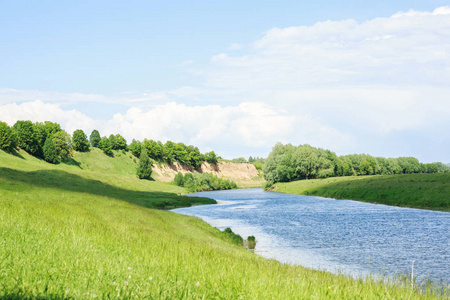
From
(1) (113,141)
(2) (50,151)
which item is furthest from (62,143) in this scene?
(1) (113,141)

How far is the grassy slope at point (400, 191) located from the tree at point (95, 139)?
11784cm

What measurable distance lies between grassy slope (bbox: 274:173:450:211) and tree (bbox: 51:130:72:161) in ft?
299

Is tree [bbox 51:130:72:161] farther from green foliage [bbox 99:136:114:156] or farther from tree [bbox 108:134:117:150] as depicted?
tree [bbox 108:134:117:150]

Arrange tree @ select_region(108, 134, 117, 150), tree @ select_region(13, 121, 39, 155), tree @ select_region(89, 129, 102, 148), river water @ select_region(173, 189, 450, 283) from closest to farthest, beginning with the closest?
river water @ select_region(173, 189, 450, 283)
tree @ select_region(13, 121, 39, 155)
tree @ select_region(108, 134, 117, 150)
tree @ select_region(89, 129, 102, 148)

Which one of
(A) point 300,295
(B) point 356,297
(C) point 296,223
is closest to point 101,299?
(A) point 300,295

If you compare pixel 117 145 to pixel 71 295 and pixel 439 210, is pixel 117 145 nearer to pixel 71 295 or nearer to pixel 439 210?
pixel 439 210

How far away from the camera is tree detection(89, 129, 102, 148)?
18175 cm

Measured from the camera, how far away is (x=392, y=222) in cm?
4316

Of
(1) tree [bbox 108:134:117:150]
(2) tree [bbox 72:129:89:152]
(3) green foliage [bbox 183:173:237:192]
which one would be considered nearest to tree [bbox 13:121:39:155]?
(2) tree [bbox 72:129:89:152]

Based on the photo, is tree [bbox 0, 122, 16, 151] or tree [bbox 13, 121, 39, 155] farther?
tree [bbox 13, 121, 39, 155]

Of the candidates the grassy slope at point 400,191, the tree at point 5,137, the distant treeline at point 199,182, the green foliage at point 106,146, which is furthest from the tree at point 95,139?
the grassy slope at point 400,191

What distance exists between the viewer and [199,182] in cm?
16138

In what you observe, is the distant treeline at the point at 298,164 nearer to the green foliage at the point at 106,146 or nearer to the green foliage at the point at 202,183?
the green foliage at the point at 202,183

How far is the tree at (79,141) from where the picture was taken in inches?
6142
